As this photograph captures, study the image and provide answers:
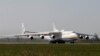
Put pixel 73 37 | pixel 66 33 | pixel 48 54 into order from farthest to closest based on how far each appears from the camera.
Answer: pixel 66 33 → pixel 73 37 → pixel 48 54

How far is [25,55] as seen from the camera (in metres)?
17.6

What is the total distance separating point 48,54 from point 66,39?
8579cm

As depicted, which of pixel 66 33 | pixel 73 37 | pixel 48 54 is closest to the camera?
pixel 48 54

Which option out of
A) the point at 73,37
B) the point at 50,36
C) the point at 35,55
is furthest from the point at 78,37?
the point at 35,55

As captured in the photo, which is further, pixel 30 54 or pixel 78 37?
pixel 78 37

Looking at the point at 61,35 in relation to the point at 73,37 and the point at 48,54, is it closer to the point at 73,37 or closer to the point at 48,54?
the point at 73,37

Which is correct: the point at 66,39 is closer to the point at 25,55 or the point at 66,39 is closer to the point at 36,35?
the point at 36,35

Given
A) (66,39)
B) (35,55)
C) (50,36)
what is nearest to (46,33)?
(50,36)

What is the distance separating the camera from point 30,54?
1758 centimetres

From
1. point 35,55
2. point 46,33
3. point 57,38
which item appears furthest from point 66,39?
point 35,55

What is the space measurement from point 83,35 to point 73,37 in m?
8.53

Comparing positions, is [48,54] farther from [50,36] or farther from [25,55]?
[50,36]

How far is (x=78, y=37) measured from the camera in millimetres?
100875

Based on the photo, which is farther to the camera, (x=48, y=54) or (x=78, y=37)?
(x=78, y=37)
